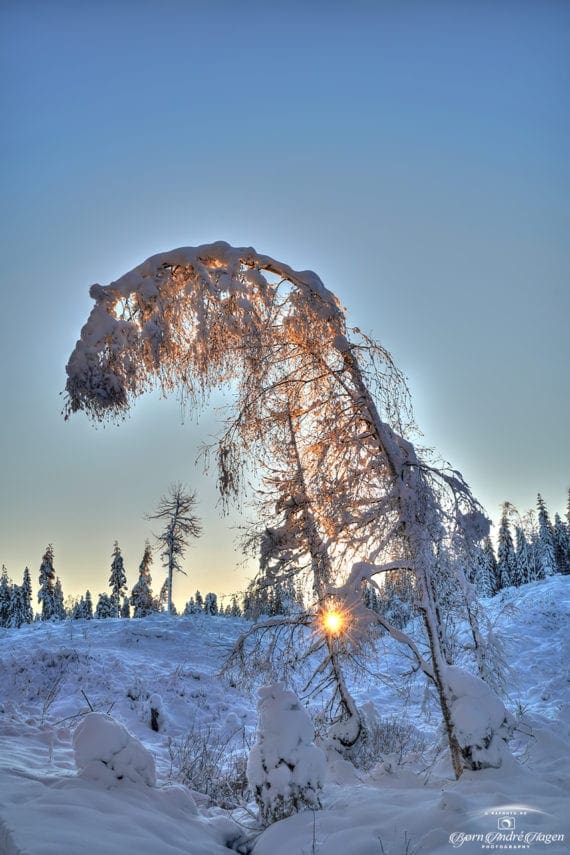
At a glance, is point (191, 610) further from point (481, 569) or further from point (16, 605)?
point (481, 569)

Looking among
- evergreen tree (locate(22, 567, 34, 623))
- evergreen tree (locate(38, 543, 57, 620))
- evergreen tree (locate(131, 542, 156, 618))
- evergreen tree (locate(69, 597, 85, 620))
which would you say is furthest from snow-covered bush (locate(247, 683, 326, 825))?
evergreen tree (locate(69, 597, 85, 620))

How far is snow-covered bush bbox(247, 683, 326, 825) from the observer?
4.62 meters

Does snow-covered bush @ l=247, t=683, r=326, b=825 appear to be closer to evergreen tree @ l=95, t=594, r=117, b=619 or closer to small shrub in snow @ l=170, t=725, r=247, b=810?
small shrub in snow @ l=170, t=725, r=247, b=810

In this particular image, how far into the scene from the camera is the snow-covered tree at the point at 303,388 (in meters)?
5.49

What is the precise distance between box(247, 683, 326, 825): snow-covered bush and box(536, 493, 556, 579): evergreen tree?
5715 cm

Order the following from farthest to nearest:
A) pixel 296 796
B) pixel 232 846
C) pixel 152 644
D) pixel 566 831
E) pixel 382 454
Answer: pixel 152 644, pixel 382 454, pixel 296 796, pixel 232 846, pixel 566 831

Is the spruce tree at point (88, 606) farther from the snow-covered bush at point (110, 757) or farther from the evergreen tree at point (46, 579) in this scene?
the snow-covered bush at point (110, 757)

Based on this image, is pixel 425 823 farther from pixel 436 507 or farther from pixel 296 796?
pixel 436 507

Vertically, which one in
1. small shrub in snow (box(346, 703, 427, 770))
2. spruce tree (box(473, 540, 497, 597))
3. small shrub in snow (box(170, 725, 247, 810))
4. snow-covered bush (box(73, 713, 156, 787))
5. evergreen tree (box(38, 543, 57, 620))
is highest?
evergreen tree (box(38, 543, 57, 620))

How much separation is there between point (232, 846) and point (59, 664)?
43.2 ft

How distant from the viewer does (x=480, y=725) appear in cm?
527

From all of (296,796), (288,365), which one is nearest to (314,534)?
(288,365)

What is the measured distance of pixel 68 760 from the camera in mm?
6090

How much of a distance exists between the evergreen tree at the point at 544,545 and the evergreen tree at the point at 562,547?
5262mm
